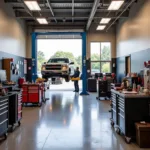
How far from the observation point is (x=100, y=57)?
1463 centimetres

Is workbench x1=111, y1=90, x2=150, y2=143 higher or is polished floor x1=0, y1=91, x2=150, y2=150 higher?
workbench x1=111, y1=90, x2=150, y2=143

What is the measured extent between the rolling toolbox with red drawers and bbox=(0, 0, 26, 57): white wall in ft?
6.31

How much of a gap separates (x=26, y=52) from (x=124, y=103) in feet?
35.0

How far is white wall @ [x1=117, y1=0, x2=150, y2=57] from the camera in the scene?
8.16m

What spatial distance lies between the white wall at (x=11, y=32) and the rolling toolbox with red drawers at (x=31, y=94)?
1922mm

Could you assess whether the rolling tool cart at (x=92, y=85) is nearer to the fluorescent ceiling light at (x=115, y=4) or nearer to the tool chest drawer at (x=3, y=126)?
the fluorescent ceiling light at (x=115, y=4)

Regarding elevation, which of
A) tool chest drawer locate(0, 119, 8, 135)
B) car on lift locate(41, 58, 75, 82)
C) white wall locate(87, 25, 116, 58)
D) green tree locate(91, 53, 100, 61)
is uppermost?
white wall locate(87, 25, 116, 58)

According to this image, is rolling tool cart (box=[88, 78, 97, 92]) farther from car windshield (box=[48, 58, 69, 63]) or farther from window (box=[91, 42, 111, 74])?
car windshield (box=[48, 58, 69, 63])

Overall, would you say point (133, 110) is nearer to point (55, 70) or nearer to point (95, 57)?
point (55, 70)

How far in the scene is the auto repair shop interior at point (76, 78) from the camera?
4.09 metres

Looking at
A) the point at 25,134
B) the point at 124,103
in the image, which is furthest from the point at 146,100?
the point at 25,134

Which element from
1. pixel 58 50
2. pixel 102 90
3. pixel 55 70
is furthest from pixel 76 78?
pixel 58 50

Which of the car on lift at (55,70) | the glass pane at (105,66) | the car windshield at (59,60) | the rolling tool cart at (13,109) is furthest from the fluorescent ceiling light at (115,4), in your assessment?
the glass pane at (105,66)

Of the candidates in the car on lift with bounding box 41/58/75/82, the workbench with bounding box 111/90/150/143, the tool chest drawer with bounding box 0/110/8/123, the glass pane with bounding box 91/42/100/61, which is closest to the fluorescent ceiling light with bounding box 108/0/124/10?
the car on lift with bounding box 41/58/75/82
